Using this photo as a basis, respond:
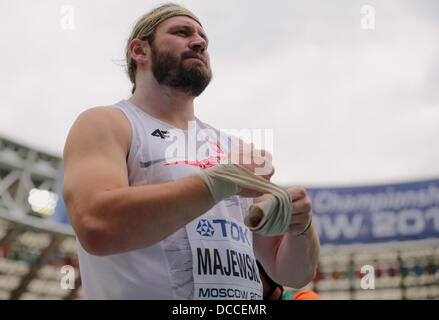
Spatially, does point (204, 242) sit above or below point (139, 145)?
below

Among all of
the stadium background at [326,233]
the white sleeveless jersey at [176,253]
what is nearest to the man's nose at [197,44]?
the white sleeveless jersey at [176,253]

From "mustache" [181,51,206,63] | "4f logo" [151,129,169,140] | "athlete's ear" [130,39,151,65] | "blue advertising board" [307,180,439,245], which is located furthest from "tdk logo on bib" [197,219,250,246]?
"blue advertising board" [307,180,439,245]

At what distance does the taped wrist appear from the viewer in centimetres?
170

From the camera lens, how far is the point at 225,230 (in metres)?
2.03

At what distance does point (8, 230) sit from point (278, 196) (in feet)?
67.0

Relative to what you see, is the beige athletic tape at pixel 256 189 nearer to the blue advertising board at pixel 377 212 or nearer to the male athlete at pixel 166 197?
the male athlete at pixel 166 197

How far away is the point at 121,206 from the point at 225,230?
535 millimetres

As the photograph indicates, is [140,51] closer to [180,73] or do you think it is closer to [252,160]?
[180,73]

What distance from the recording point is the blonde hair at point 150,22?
7.98 ft

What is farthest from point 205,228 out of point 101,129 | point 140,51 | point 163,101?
point 140,51

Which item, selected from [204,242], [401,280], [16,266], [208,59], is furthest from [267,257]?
[401,280]

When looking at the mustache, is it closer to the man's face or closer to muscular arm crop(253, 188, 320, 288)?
the man's face

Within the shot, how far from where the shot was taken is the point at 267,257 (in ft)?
7.94

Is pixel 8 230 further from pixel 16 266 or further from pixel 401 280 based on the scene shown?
pixel 401 280
